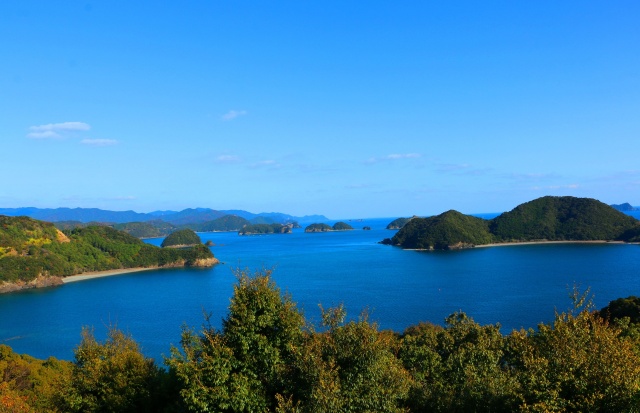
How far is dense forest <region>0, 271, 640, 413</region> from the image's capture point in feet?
29.9

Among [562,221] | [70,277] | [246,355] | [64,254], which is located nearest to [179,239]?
[64,254]

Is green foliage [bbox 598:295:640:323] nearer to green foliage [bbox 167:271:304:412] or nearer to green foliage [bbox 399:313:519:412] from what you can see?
green foliage [bbox 399:313:519:412]

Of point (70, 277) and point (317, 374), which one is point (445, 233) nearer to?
point (70, 277)

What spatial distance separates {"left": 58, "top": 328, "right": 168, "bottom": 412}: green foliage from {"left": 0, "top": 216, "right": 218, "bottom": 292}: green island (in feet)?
280

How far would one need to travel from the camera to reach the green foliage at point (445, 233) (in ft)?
458

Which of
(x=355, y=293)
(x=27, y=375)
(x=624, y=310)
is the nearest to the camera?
(x=27, y=375)

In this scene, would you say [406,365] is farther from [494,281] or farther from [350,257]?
[350,257]

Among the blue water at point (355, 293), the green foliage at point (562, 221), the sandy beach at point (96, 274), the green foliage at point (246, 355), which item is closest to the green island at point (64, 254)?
the sandy beach at point (96, 274)

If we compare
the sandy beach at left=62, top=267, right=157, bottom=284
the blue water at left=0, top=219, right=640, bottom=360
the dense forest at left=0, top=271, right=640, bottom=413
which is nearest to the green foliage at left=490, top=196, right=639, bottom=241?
the blue water at left=0, top=219, right=640, bottom=360

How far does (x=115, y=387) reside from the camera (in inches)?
529

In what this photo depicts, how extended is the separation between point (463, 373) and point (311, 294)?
54.9m

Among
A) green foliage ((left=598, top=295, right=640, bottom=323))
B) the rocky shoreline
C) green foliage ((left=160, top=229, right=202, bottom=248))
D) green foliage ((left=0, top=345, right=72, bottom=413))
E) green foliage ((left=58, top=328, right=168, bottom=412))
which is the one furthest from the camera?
green foliage ((left=160, top=229, right=202, bottom=248))

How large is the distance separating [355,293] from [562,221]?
359ft

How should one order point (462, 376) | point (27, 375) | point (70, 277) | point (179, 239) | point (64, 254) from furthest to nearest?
point (179, 239), point (64, 254), point (70, 277), point (27, 375), point (462, 376)
